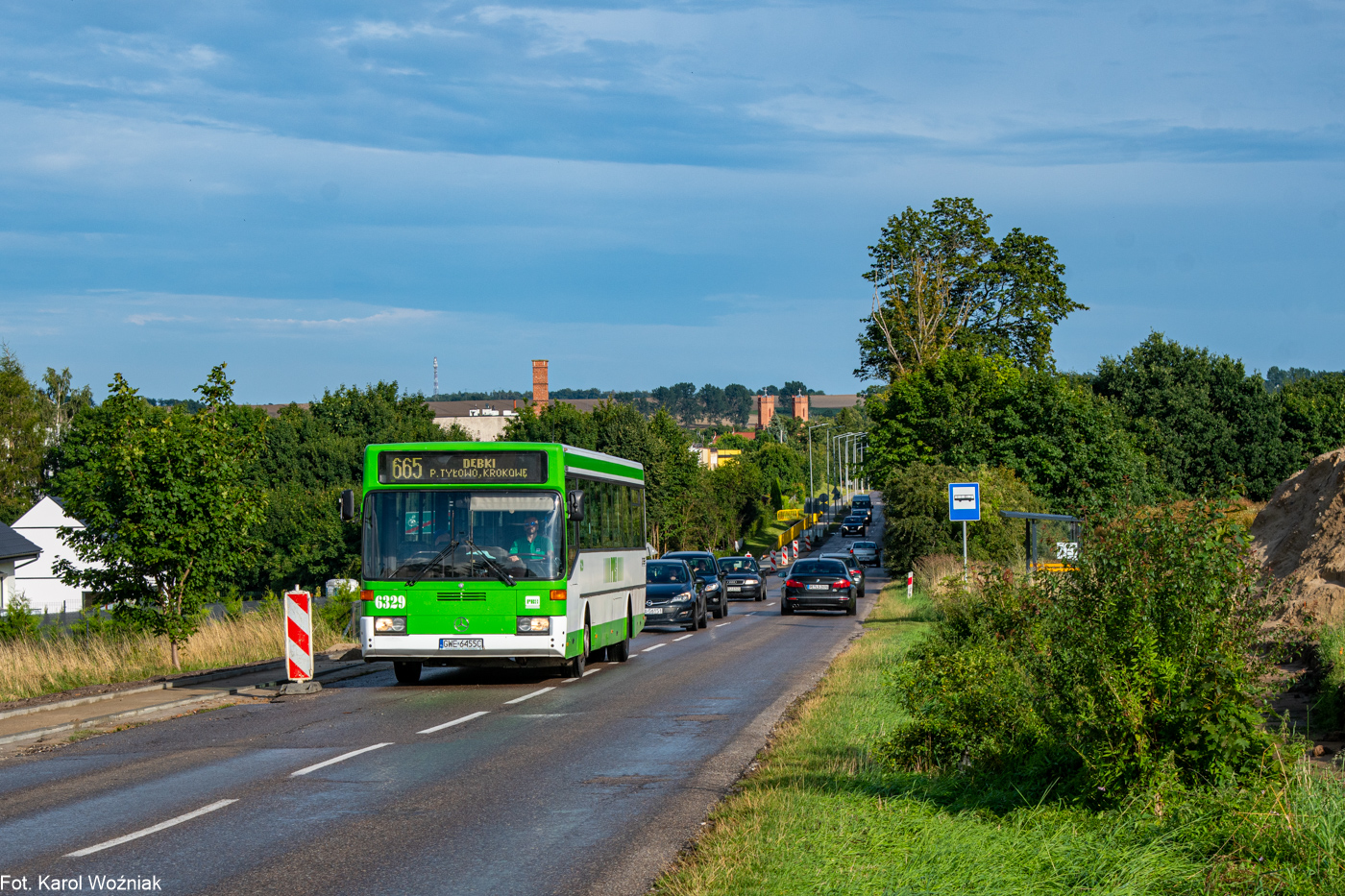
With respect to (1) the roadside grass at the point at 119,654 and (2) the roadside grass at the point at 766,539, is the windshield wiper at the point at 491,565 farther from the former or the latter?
(2) the roadside grass at the point at 766,539

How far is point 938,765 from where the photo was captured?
9.02 metres

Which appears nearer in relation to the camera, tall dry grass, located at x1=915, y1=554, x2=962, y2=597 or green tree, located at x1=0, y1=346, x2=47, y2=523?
tall dry grass, located at x1=915, y1=554, x2=962, y2=597

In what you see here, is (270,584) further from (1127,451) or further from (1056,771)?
(1056,771)

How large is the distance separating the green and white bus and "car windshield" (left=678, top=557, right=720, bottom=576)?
19354 mm

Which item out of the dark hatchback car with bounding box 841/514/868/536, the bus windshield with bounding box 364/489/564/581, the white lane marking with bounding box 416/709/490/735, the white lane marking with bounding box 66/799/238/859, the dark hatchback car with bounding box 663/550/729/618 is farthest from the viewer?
the dark hatchback car with bounding box 841/514/868/536

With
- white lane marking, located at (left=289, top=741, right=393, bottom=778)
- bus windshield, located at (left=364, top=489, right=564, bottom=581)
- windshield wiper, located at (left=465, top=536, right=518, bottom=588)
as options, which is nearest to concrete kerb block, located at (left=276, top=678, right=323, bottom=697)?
bus windshield, located at (left=364, top=489, right=564, bottom=581)

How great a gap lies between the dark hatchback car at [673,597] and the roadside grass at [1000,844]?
68.6ft

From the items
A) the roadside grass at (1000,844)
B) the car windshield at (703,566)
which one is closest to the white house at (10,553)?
the car windshield at (703,566)

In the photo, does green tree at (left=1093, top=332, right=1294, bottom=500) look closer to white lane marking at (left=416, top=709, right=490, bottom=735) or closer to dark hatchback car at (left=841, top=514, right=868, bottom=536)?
dark hatchback car at (left=841, top=514, right=868, bottom=536)

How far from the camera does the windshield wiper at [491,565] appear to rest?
16.4 metres

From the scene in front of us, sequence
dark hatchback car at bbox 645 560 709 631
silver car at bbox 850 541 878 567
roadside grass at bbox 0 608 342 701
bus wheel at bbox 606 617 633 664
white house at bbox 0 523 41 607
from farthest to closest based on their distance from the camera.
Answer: silver car at bbox 850 541 878 567 < white house at bbox 0 523 41 607 < dark hatchback car at bbox 645 560 709 631 < bus wheel at bbox 606 617 633 664 < roadside grass at bbox 0 608 342 701

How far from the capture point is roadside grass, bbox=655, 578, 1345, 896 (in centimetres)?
573

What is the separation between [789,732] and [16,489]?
78252 mm

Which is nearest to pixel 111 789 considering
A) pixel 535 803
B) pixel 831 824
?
pixel 535 803
